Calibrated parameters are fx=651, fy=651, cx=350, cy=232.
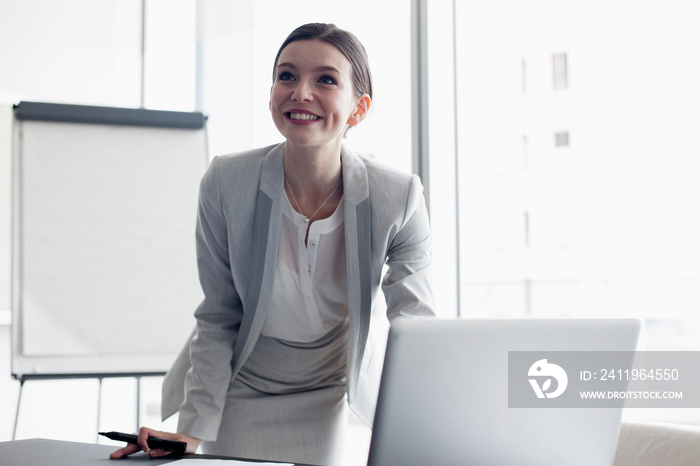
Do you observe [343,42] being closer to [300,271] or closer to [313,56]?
[313,56]

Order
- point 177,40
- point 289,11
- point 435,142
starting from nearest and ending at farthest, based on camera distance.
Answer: point 435,142
point 289,11
point 177,40

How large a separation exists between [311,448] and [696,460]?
0.78 m

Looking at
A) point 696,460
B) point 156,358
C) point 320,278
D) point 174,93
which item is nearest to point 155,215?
point 156,358

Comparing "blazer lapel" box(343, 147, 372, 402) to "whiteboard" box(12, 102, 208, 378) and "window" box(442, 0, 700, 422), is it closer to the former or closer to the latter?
"window" box(442, 0, 700, 422)

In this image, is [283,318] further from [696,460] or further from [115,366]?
[115,366]

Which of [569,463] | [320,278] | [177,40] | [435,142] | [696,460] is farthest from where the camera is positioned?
[177,40]

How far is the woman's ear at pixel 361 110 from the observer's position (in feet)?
4.97

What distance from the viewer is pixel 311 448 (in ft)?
4.85

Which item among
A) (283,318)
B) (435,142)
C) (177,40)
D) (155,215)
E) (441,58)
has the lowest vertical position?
(283,318)

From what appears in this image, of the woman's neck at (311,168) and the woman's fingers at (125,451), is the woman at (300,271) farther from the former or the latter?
the woman's fingers at (125,451)

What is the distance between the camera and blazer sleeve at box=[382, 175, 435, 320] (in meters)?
1.34

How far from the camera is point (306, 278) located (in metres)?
1.43

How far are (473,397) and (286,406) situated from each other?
0.75 meters

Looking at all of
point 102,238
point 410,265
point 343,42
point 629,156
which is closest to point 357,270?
point 410,265
